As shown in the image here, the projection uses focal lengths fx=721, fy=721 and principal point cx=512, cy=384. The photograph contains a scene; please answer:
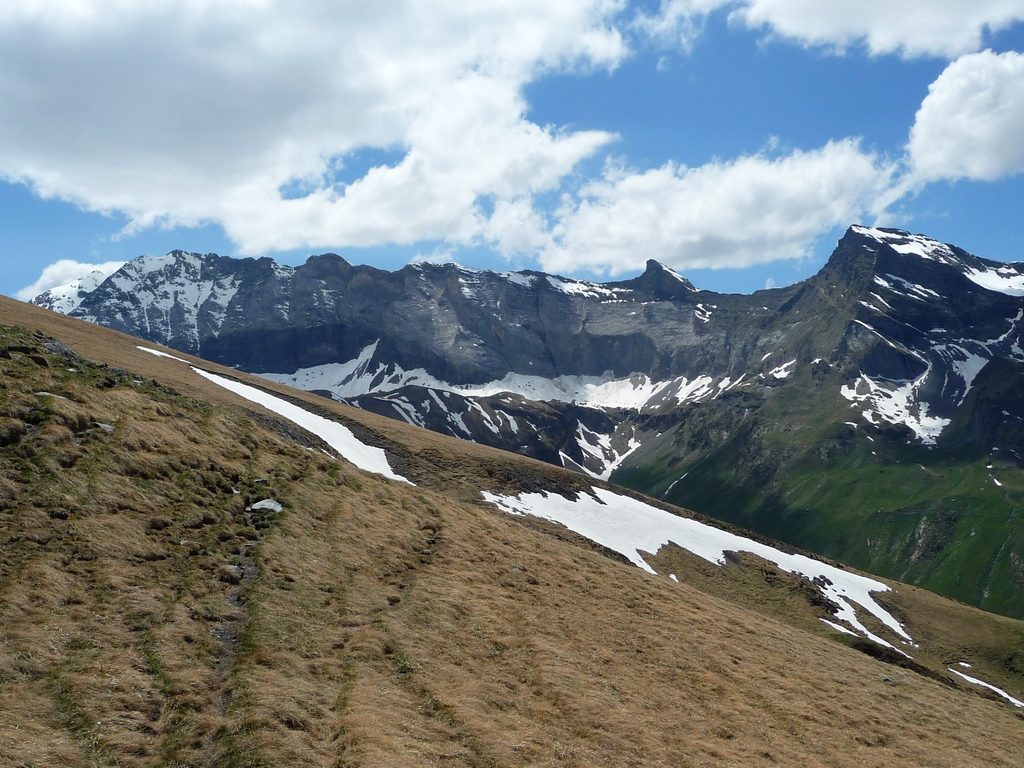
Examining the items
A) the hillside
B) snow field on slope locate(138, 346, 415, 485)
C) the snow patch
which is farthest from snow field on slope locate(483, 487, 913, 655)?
the hillside

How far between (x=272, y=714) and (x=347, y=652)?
5074 mm

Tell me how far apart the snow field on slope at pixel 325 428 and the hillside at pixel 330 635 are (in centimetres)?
2094

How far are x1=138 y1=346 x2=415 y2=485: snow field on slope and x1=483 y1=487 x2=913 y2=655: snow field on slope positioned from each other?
11280mm

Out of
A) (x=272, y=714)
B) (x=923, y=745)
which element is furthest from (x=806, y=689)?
(x=272, y=714)

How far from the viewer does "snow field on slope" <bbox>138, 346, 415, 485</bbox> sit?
2633 inches

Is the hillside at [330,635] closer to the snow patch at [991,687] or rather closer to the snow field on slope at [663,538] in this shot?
the snow field on slope at [663,538]

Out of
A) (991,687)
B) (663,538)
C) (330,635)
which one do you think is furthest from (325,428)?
(991,687)

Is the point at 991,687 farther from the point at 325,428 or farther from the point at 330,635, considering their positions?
the point at 330,635

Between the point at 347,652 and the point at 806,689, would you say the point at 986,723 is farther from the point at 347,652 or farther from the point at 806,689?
the point at 347,652

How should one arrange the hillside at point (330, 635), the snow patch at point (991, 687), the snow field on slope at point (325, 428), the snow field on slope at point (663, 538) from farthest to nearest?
the snow field on slope at point (663, 538) → the snow field on slope at point (325, 428) → the snow patch at point (991, 687) → the hillside at point (330, 635)

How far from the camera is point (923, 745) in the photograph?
31781mm

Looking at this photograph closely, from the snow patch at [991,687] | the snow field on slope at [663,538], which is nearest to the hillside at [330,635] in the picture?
the snow field on slope at [663,538]

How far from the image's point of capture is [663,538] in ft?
252

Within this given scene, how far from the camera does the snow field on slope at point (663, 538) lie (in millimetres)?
69375
